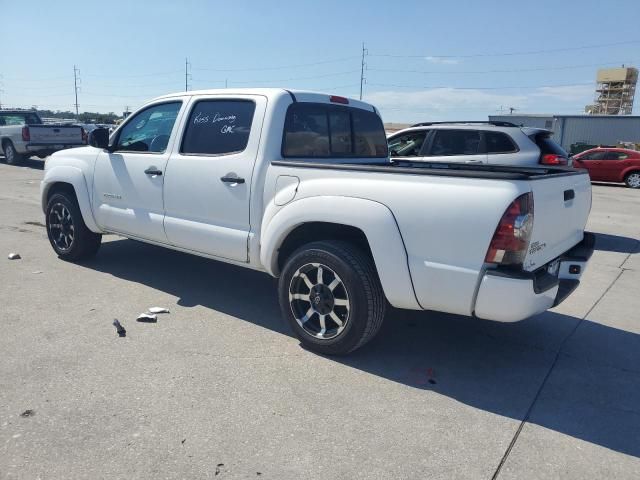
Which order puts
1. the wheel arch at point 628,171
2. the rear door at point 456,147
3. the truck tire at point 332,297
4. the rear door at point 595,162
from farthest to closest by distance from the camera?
the rear door at point 595,162
the wheel arch at point 628,171
the rear door at point 456,147
the truck tire at point 332,297

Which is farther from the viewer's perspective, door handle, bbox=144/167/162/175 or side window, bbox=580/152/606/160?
side window, bbox=580/152/606/160

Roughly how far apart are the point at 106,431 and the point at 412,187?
2.28 metres

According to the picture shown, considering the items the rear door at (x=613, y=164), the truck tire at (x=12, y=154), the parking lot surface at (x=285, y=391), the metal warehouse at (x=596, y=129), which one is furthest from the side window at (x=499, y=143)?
the metal warehouse at (x=596, y=129)

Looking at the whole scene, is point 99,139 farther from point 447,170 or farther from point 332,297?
point 447,170

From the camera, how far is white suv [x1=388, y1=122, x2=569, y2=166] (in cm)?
809

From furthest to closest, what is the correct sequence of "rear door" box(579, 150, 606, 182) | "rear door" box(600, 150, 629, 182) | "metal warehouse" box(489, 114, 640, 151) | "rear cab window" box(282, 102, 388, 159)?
"metal warehouse" box(489, 114, 640, 151) → "rear door" box(579, 150, 606, 182) → "rear door" box(600, 150, 629, 182) → "rear cab window" box(282, 102, 388, 159)

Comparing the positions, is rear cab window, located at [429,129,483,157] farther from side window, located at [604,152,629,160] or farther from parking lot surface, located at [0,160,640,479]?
side window, located at [604,152,629,160]

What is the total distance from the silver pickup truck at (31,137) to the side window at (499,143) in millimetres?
14198

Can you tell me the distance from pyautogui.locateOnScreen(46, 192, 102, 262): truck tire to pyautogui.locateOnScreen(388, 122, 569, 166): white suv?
465 centimetres

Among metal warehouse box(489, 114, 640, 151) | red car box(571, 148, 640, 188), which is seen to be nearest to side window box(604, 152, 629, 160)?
red car box(571, 148, 640, 188)

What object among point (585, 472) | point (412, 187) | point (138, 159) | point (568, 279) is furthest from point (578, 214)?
point (138, 159)

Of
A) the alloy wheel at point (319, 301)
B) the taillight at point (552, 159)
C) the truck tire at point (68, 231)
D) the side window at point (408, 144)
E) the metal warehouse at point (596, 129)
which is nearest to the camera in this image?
the alloy wheel at point (319, 301)

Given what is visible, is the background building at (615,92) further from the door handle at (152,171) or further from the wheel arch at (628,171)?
the door handle at (152,171)

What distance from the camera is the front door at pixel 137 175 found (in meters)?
4.93
